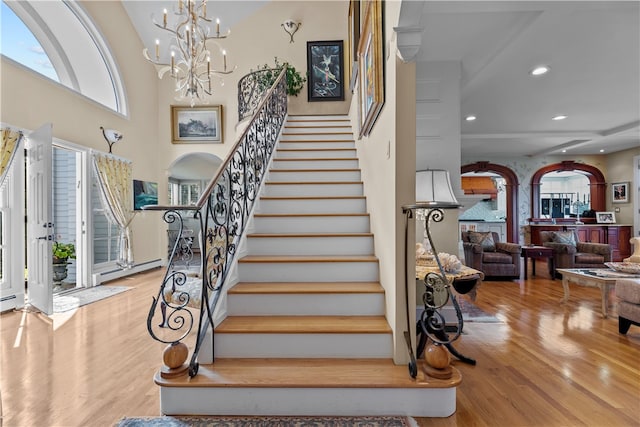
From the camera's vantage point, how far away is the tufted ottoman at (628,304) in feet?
9.84

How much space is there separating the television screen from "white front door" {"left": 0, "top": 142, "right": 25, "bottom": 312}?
6.76 feet

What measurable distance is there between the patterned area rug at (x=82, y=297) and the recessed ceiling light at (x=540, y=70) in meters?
6.41

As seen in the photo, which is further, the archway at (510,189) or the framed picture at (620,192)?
the archway at (510,189)

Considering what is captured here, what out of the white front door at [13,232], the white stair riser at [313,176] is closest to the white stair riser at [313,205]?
the white stair riser at [313,176]

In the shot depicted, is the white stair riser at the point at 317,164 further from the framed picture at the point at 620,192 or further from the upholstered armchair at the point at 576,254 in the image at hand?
the framed picture at the point at 620,192

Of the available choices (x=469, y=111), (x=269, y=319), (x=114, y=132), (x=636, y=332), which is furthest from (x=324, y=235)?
(x=114, y=132)

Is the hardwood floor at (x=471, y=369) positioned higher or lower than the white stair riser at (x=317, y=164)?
lower

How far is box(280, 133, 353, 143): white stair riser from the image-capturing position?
4.88 m

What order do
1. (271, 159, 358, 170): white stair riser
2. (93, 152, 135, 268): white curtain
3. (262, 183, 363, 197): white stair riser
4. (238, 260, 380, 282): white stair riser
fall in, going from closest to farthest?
(238, 260, 380, 282): white stair riser
(262, 183, 363, 197): white stair riser
(271, 159, 358, 170): white stair riser
(93, 152, 135, 268): white curtain

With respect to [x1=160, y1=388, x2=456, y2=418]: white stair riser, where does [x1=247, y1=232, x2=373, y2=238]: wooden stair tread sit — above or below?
above

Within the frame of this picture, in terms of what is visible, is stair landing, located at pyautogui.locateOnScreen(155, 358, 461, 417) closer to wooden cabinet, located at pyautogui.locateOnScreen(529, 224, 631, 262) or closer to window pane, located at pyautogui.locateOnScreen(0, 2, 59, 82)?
window pane, located at pyautogui.locateOnScreen(0, 2, 59, 82)

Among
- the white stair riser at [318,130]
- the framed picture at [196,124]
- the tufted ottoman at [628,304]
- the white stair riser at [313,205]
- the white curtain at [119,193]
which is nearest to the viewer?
the tufted ottoman at [628,304]

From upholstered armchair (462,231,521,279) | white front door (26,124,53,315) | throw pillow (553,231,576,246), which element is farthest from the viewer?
throw pillow (553,231,576,246)

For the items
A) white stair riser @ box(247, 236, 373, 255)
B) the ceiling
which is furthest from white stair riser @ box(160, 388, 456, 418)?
the ceiling
